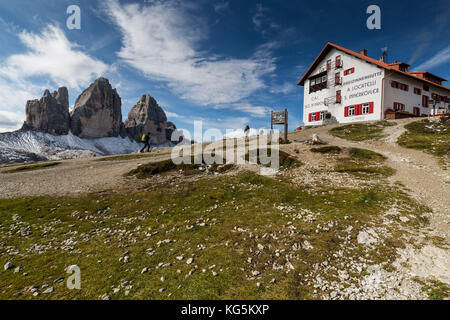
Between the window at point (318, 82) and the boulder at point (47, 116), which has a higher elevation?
the boulder at point (47, 116)

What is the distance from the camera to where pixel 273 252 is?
680cm

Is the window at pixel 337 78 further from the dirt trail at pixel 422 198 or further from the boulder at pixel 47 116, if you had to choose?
the boulder at pixel 47 116

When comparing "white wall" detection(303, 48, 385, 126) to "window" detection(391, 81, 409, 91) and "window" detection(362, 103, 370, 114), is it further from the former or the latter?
"window" detection(391, 81, 409, 91)

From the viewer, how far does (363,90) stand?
127 feet

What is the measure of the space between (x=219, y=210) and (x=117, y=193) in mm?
8530

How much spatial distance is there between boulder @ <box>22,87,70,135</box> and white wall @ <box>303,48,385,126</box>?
191m

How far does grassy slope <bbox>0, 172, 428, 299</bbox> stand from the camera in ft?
18.3

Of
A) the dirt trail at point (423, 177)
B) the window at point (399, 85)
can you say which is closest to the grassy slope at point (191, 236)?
the dirt trail at point (423, 177)

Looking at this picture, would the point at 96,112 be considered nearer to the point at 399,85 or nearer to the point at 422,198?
the point at 399,85

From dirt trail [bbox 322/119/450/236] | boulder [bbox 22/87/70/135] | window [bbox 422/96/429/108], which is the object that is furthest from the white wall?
boulder [bbox 22/87/70/135]

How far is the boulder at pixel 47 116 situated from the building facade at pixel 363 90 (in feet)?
620

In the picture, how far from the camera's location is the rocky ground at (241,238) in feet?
17.7

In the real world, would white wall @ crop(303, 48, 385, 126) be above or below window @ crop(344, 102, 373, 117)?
above

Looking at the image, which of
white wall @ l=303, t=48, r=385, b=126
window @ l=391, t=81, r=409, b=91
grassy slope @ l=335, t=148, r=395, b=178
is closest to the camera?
grassy slope @ l=335, t=148, r=395, b=178
